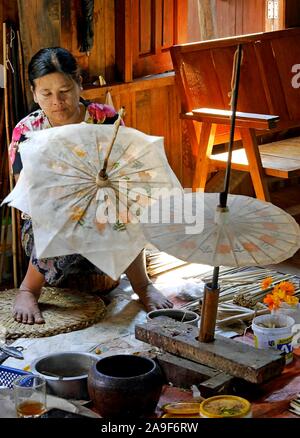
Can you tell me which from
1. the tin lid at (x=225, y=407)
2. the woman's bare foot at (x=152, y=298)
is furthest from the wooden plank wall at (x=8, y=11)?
the tin lid at (x=225, y=407)

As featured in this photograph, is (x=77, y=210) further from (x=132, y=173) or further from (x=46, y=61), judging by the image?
(x=46, y=61)

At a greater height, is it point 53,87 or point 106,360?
point 53,87

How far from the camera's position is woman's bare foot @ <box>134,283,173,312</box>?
14.6 feet

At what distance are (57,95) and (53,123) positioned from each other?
0.17 meters

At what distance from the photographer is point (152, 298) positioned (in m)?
4.50

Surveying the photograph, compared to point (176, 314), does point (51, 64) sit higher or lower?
higher

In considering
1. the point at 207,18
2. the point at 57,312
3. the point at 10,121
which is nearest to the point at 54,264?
the point at 57,312

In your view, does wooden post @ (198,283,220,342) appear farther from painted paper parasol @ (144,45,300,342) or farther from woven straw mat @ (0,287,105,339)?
woven straw mat @ (0,287,105,339)

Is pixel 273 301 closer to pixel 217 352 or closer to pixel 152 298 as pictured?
pixel 217 352

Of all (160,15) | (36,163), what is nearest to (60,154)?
(36,163)

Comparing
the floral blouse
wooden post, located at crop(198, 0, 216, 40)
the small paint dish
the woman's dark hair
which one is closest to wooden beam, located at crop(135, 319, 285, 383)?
the small paint dish

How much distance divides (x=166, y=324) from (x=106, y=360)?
507 mm

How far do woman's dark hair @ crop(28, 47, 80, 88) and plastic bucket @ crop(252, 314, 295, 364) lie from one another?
5.13 ft

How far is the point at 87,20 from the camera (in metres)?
5.14
